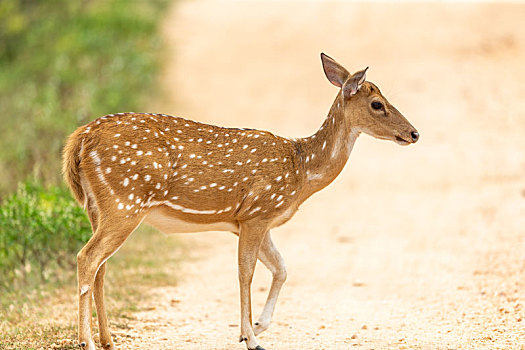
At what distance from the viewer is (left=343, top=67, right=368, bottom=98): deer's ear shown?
714 cm

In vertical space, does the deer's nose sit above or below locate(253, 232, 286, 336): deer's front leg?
→ above

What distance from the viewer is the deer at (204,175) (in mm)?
6531

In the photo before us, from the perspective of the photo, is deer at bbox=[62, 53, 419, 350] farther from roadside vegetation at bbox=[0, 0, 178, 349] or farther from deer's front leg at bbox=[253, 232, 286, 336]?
roadside vegetation at bbox=[0, 0, 178, 349]

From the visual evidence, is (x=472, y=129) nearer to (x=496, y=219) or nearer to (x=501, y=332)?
(x=496, y=219)

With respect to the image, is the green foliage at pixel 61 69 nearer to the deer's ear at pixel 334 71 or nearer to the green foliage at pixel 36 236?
the green foliage at pixel 36 236

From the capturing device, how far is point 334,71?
292 inches

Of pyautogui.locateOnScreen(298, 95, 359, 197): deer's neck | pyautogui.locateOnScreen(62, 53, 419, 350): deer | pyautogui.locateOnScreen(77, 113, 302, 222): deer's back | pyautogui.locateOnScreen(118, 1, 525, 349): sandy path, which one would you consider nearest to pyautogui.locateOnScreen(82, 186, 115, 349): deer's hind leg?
pyautogui.locateOnScreen(62, 53, 419, 350): deer

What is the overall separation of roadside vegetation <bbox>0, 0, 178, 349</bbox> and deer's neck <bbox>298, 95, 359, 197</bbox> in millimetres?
2332

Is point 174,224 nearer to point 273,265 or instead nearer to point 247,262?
point 247,262

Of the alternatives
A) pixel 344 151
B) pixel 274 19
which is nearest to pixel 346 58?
pixel 274 19

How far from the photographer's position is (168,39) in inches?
917

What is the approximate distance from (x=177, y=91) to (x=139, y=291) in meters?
11.5

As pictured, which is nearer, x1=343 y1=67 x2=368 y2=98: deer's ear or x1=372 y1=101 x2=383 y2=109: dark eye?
x1=343 y1=67 x2=368 y2=98: deer's ear

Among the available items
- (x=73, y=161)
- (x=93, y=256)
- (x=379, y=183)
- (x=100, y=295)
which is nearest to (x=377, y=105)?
(x=73, y=161)
